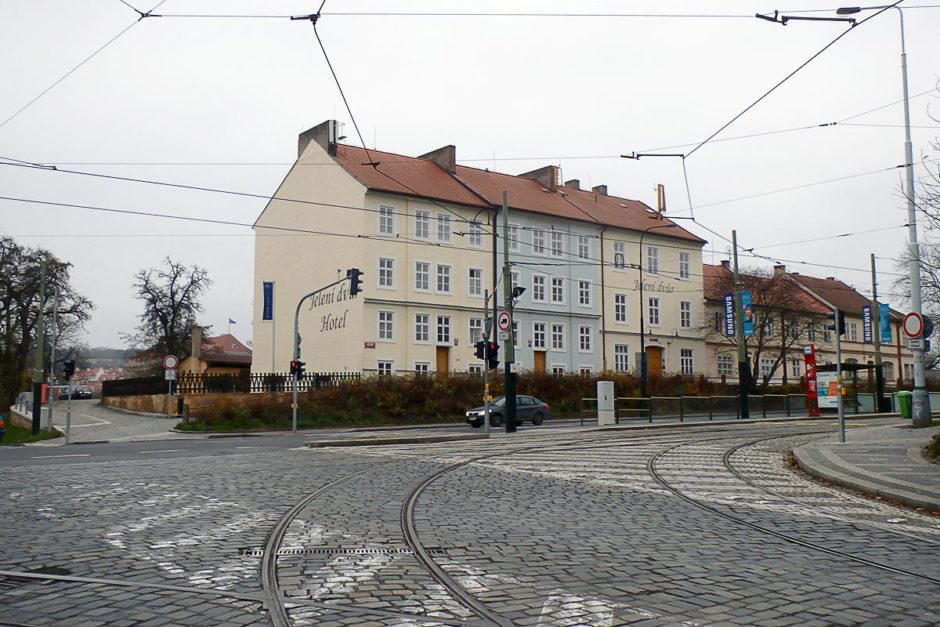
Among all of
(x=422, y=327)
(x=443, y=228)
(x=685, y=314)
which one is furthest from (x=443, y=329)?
(x=685, y=314)

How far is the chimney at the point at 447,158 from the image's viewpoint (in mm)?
58344

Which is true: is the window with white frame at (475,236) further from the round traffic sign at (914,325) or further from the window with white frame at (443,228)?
the round traffic sign at (914,325)

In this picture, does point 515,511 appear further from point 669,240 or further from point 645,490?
point 669,240

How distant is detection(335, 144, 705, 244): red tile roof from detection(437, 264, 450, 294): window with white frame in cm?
396

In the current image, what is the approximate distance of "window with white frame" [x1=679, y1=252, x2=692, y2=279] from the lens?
6612 cm

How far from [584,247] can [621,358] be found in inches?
323

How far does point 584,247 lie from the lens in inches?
2377

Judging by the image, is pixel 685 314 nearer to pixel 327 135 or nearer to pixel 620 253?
pixel 620 253

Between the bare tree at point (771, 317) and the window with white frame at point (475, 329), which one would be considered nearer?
the window with white frame at point (475, 329)

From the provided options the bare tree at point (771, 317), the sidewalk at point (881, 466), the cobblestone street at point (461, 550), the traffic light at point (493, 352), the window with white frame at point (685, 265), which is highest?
the window with white frame at point (685, 265)

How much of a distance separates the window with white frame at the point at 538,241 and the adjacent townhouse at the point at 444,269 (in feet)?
0.30

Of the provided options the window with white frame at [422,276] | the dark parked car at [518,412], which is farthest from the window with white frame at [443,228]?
the dark parked car at [518,412]

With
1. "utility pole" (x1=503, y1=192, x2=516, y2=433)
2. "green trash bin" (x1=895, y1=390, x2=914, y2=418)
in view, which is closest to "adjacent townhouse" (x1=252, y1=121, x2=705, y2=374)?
"green trash bin" (x1=895, y1=390, x2=914, y2=418)

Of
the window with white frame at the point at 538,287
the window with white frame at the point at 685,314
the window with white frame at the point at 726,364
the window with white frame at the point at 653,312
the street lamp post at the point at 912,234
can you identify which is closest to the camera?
the street lamp post at the point at 912,234
